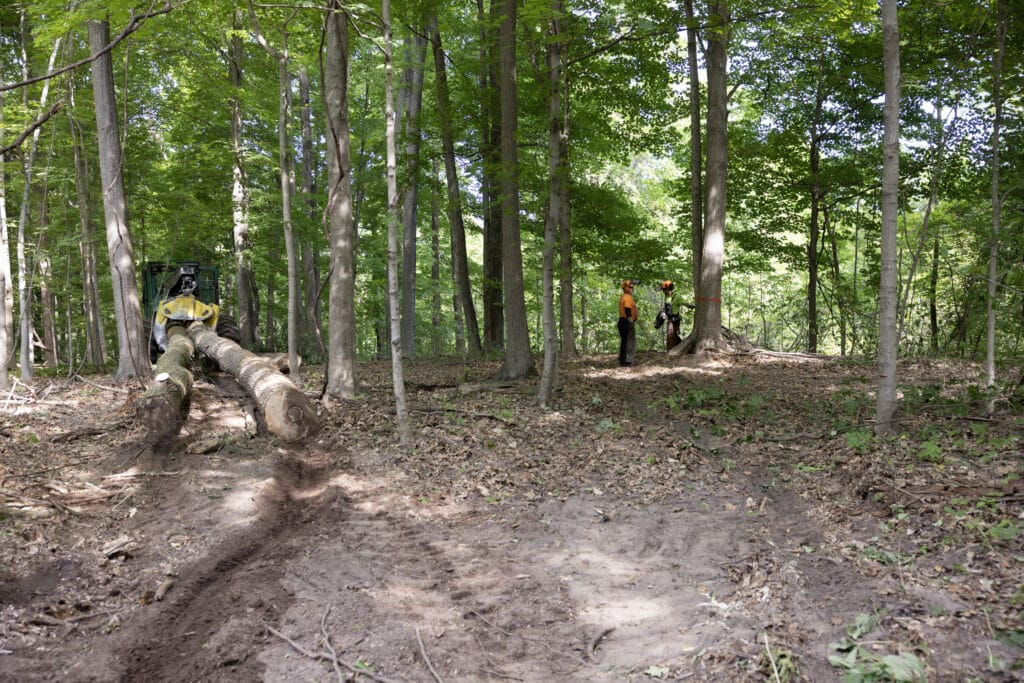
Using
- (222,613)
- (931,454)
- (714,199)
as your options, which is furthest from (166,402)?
(714,199)

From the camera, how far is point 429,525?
6086 mm

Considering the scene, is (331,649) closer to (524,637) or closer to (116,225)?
(524,637)

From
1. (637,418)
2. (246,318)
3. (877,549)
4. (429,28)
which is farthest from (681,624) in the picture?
(246,318)

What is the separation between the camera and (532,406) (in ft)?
32.5

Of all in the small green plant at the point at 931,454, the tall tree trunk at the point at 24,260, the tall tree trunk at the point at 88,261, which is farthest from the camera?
the tall tree trunk at the point at 88,261

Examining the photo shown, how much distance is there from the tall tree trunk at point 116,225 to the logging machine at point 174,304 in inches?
55.8

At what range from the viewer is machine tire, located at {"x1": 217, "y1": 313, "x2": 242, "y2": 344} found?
46.3ft

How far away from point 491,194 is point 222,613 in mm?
13609

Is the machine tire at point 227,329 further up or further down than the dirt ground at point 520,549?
further up

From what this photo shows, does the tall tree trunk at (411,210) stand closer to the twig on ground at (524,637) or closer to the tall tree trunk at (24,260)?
the tall tree trunk at (24,260)

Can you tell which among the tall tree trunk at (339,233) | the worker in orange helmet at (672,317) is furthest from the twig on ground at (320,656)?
the worker in orange helmet at (672,317)

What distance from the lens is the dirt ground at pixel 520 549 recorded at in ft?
12.3

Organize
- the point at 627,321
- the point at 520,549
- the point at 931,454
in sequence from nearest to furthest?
the point at 520,549
the point at 931,454
the point at 627,321

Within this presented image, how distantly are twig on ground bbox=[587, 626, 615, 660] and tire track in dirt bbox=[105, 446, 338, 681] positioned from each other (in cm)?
208
